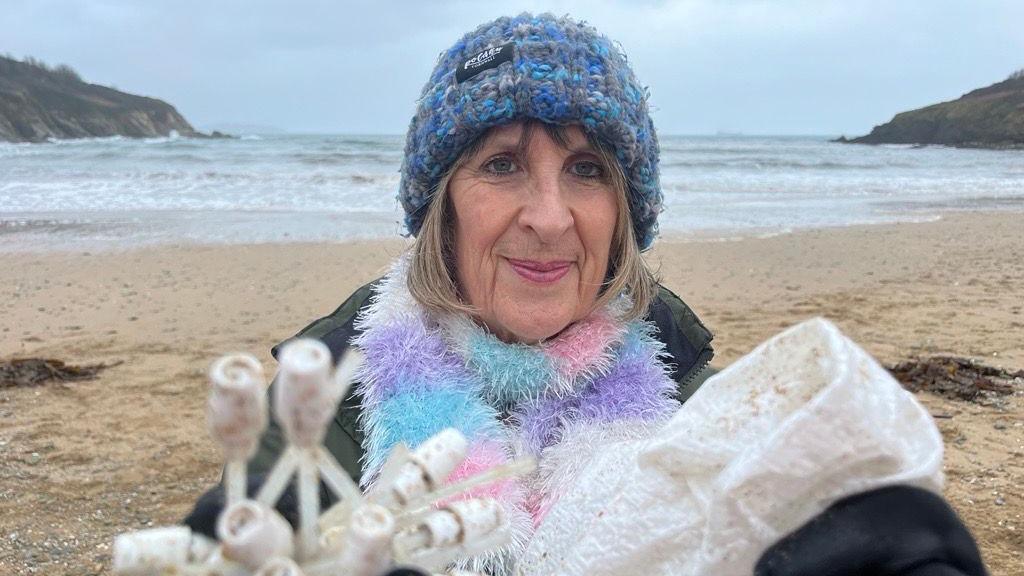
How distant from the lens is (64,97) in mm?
47125

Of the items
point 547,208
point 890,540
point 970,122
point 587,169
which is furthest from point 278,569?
point 970,122

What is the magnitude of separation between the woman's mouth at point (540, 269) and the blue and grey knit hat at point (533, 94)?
0.27 meters

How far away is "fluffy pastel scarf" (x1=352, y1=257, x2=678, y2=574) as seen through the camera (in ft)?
5.45

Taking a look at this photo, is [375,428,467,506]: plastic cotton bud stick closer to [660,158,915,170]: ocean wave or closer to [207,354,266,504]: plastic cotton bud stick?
[207,354,266,504]: plastic cotton bud stick

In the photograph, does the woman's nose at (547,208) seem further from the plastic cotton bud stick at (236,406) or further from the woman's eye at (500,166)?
the plastic cotton bud stick at (236,406)

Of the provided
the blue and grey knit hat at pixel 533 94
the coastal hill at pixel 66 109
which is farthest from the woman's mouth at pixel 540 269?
the coastal hill at pixel 66 109

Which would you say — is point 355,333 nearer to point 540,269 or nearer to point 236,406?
point 540,269

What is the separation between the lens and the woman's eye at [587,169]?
176 centimetres

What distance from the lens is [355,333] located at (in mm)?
1960

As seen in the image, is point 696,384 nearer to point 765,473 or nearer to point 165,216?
point 765,473

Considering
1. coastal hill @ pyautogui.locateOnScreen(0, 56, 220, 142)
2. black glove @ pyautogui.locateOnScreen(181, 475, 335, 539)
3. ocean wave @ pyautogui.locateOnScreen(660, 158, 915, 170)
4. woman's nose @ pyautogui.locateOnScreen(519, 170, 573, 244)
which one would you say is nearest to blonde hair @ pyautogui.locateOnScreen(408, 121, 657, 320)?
woman's nose @ pyautogui.locateOnScreen(519, 170, 573, 244)

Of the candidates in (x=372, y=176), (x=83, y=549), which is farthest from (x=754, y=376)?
(x=372, y=176)

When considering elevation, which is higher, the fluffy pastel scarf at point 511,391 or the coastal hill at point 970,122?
the coastal hill at point 970,122

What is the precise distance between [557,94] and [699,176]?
766 inches
